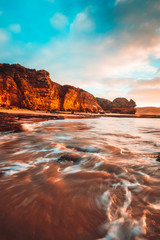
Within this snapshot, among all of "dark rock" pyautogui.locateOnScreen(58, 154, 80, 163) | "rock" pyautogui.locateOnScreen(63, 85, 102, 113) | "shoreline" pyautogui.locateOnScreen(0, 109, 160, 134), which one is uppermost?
"rock" pyautogui.locateOnScreen(63, 85, 102, 113)

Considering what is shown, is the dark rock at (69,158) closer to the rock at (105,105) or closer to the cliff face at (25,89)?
the cliff face at (25,89)

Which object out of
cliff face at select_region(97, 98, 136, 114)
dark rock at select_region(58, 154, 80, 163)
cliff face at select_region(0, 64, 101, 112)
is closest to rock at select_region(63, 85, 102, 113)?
cliff face at select_region(0, 64, 101, 112)

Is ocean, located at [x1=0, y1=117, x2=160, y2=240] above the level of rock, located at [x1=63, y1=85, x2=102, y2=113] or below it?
below

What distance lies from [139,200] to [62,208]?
0.91 meters

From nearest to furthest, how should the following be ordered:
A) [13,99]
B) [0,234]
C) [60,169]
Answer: [0,234] < [60,169] < [13,99]

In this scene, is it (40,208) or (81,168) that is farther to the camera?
(81,168)

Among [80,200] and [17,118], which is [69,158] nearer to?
[80,200]

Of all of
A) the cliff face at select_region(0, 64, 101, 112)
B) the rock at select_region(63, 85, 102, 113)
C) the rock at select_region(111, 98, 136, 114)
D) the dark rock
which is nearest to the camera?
the dark rock

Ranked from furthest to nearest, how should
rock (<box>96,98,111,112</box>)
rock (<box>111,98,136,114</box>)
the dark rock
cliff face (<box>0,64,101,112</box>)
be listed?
rock (<box>96,98,111,112</box>), rock (<box>111,98,136,114</box>), cliff face (<box>0,64,101,112</box>), the dark rock

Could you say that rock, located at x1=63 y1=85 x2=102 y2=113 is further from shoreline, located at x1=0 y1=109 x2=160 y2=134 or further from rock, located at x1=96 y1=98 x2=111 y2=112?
shoreline, located at x1=0 y1=109 x2=160 y2=134

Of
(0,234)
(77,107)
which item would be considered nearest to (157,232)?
(0,234)

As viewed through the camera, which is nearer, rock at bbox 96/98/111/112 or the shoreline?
the shoreline

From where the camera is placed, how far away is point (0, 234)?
2.89ft

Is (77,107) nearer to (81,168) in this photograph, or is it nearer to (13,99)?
(13,99)
